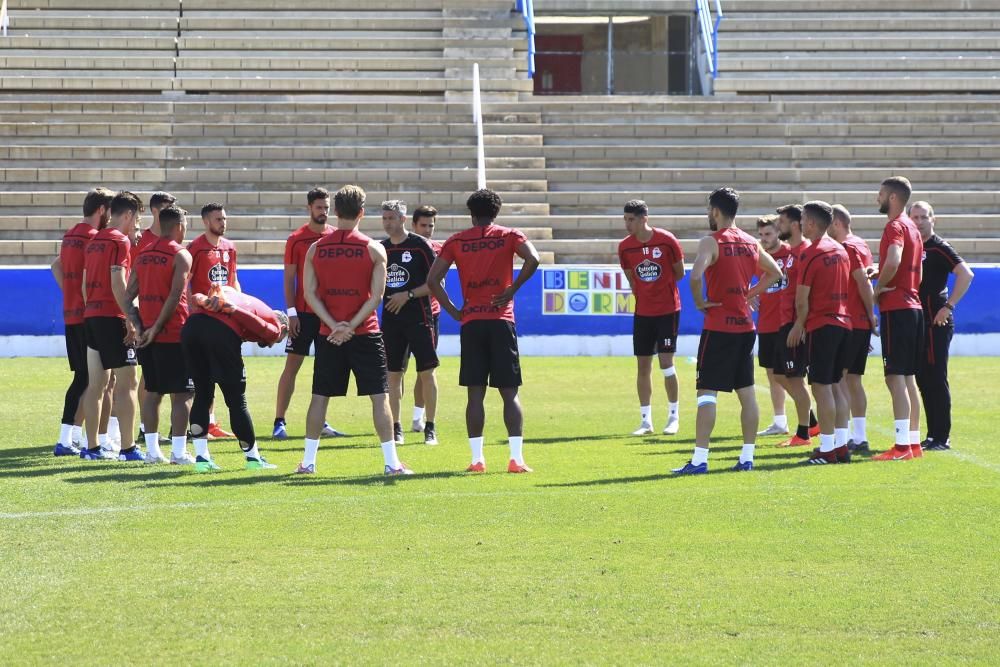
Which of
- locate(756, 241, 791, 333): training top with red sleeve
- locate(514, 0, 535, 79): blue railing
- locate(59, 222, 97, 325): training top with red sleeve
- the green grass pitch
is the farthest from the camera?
locate(514, 0, 535, 79): blue railing

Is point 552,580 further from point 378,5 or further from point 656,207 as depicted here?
point 378,5

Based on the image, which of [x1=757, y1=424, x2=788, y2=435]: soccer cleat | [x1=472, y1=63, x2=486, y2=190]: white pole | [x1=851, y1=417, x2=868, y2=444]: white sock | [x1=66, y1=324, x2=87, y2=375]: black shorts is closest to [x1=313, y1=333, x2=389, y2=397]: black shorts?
[x1=66, y1=324, x2=87, y2=375]: black shorts

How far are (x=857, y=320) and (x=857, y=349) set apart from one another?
0.23 meters

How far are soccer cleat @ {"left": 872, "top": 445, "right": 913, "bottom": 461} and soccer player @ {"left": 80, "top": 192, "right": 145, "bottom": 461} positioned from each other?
18.7ft

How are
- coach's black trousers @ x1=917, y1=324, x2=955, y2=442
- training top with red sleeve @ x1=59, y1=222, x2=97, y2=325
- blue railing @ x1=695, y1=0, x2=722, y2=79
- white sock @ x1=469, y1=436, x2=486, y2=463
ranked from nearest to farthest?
1. white sock @ x1=469, y1=436, x2=486, y2=463
2. training top with red sleeve @ x1=59, y1=222, x2=97, y2=325
3. coach's black trousers @ x1=917, y1=324, x2=955, y2=442
4. blue railing @ x1=695, y1=0, x2=722, y2=79

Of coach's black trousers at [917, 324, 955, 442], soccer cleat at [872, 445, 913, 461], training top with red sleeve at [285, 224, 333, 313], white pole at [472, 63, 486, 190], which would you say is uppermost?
white pole at [472, 63, 486, 190]

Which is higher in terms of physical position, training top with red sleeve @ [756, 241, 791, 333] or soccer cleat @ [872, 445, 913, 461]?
training top with red sleeve @ [756, 241, 791, 333]

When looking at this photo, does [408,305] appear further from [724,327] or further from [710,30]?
[710,30]

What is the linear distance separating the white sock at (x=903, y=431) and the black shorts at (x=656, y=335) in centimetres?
271

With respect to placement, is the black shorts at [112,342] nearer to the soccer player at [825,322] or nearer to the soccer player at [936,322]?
the soccer player at [825,322]

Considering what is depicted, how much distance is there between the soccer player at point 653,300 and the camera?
12.7m

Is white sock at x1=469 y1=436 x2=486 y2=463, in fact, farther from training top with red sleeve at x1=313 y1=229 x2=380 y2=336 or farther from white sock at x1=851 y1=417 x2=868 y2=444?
white sock at x1=851 y1=417 x2=868 y2=444

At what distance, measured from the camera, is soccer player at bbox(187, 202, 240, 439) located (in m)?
10.2

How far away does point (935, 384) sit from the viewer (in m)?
11.2
